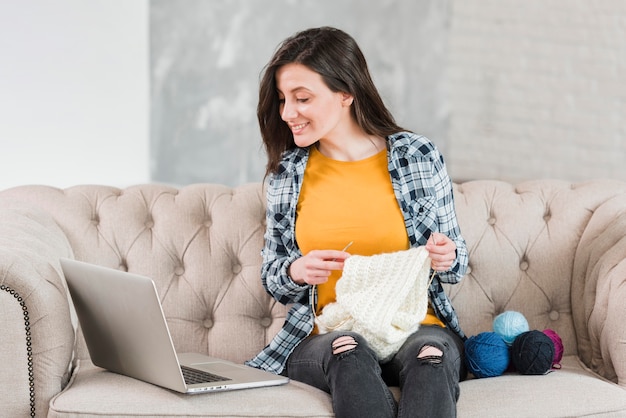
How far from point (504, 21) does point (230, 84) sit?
1.36 meters

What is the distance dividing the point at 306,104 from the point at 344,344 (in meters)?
0.57

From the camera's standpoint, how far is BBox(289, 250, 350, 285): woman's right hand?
Answer: 71.4 inches

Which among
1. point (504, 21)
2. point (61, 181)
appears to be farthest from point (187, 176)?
point (504, 21)

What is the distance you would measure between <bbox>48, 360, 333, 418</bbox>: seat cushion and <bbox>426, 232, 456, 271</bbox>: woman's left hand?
0.37 metres

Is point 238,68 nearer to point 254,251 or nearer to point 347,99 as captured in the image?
point 254,251

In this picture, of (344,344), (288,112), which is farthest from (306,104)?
(344,344)

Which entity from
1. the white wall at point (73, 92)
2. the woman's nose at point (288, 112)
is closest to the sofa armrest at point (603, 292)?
the woman's nose at point (288, 112)

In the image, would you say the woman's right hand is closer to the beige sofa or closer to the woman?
the woman

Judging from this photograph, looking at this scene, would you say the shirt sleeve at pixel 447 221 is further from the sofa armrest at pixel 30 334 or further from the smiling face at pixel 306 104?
the sofa armrest at pixel 30 334

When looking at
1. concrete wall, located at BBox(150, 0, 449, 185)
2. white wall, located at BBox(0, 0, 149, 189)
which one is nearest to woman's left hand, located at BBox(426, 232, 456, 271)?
white wall, located at BBox(0, 0, 149, 189)

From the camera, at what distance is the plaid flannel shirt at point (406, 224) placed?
1971 millimetres

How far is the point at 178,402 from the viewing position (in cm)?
167

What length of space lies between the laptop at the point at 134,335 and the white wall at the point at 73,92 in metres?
1.55

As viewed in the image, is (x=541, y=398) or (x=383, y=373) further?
(x=383, y=373)
